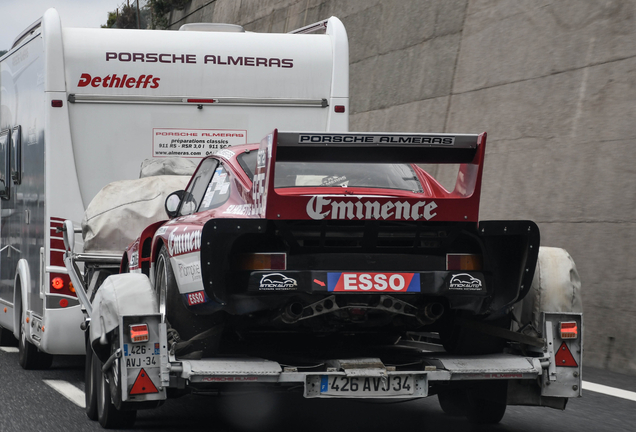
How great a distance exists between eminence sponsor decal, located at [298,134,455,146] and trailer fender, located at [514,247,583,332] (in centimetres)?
108

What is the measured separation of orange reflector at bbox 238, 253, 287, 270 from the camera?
5.95 meters

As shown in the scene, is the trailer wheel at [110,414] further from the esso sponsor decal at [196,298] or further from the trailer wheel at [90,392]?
the esso sponsor decal at [196,298]

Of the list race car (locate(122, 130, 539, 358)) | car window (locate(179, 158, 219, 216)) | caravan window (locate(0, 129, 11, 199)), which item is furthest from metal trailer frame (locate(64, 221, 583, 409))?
caravan window (locate(0, 129, 11, 199))

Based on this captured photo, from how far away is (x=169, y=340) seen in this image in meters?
6.20

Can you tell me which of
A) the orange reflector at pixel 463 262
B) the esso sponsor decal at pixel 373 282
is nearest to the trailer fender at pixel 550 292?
the orange reflector at pixel 463 262

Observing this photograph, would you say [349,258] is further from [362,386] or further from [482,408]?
[482,408]

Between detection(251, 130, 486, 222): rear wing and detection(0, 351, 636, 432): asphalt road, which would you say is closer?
detection(251, 130, 486, 222): rear wing

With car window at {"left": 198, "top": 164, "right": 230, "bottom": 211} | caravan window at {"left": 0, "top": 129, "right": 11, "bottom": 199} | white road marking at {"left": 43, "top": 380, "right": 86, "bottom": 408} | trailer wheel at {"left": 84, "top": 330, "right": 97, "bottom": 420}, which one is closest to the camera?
car window at {"left": 198, "top": 164, "right": 230, "bottom": 211}

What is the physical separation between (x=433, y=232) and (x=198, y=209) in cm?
189

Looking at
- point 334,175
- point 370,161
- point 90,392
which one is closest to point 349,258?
point 370,161

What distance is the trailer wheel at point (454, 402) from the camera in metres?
7.56

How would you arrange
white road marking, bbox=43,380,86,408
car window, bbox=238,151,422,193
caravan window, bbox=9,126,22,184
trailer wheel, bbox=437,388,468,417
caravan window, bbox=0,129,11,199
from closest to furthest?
1. car window, bbox=238,151,422,193
2. trailer wheel, bbox=437,388,468,417
3. white road marking, bbox=43,380,86,408
4. caravan window, bbox=9,126,22,184
5. caravan window, bbox=0,129,11,199

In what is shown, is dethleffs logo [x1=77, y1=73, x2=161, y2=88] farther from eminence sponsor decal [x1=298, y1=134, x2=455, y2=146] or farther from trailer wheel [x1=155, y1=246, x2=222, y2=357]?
eminence sponsor decal [x1=298, y1=134, x2=455, y2=146]

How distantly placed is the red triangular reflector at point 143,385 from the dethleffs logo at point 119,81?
512 cm
